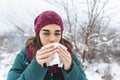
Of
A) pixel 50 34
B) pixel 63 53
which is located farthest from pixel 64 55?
pixel 50 34

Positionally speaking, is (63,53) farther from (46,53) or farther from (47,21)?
(47,21)

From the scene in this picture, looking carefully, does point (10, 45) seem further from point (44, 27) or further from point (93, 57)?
point (44, 27)

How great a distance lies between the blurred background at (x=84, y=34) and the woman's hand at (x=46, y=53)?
13.9 feet

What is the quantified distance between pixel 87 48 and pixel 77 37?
26 cm

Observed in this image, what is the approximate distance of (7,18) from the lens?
22.9 ft

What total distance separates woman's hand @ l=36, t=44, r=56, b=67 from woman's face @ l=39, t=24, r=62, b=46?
8cm

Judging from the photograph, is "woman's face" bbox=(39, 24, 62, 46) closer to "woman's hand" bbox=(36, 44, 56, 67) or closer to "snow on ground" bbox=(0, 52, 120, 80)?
"woman's hand" bbox=(36, 44, 56, 67)

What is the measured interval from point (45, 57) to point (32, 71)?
0.11 m

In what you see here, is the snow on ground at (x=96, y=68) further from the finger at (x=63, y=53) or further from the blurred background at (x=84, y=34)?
the finger at (x=63, y=53)

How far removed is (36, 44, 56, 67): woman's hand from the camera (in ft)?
5.28

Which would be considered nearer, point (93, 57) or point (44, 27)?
point (44, 27)

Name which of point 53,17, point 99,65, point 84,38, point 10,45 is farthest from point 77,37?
point 53,17

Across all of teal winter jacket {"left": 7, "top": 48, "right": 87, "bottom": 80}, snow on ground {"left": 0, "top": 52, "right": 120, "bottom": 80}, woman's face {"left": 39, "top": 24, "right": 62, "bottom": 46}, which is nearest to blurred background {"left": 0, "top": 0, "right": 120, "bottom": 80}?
snow on ground {"left": 0, "top": 52, "right": 120, "bottom": 80}

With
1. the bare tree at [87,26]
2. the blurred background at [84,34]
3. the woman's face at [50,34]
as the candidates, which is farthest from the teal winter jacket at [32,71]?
the bare tree at [87,26]
